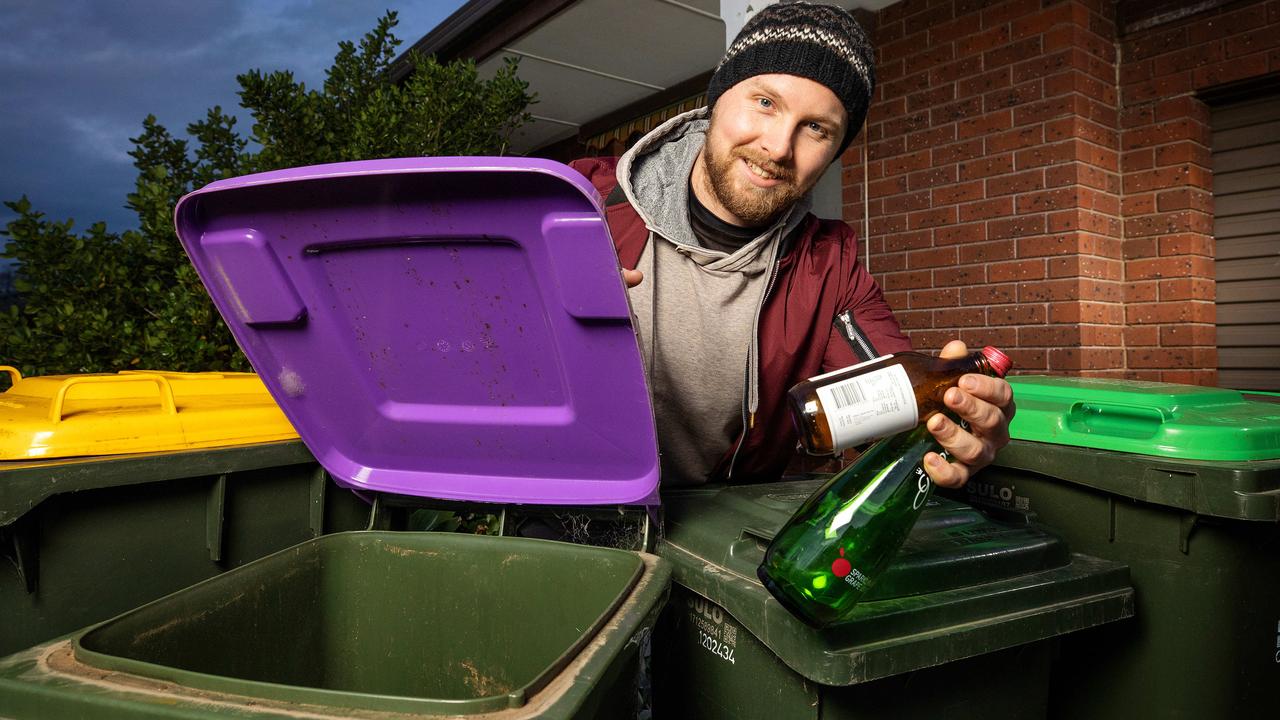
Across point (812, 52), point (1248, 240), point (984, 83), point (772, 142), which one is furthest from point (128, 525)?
point (1248, 240)

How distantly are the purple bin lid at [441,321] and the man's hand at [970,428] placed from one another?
0.49m

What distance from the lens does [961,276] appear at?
4.33 meters

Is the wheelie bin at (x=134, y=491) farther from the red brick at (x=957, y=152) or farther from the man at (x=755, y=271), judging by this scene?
the red brick at (x=957, y=152)

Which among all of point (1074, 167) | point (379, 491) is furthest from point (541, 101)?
point (379, 491)

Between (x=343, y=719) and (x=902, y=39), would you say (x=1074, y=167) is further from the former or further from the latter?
(x=343, y=719)

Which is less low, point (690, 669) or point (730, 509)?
point (730, 509)

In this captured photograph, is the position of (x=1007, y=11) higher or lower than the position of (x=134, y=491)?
higher

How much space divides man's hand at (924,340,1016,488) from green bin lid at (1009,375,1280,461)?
1.52ft

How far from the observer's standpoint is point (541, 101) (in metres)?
6.71

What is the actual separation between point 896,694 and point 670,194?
142 cm

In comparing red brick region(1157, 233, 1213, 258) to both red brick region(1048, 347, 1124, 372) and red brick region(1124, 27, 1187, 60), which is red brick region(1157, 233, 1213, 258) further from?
red brick region(1124, 27, 1187, 60)

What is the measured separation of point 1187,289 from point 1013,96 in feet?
4.36

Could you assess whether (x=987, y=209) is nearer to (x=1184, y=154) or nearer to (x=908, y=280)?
(x=908, y=280)

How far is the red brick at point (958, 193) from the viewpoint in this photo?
4242 millimetres
